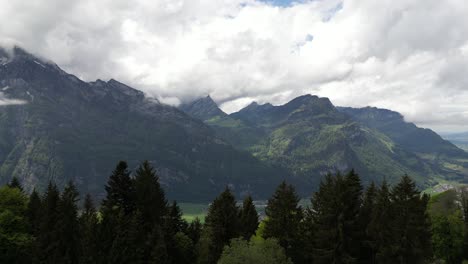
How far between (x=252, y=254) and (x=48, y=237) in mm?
37902

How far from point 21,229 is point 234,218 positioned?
137 feet

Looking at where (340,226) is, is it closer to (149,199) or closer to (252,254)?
(252,254)

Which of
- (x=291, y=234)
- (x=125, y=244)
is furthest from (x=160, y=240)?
(x=291, y=234)

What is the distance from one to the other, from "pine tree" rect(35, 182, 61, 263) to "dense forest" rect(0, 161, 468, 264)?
164mm

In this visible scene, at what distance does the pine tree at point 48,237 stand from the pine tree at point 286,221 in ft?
120

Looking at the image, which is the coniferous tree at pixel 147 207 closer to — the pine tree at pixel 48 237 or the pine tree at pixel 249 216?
the pine tree at pixel 48 237

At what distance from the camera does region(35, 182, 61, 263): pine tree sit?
218 ft

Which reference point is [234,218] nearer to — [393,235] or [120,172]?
[120,172]

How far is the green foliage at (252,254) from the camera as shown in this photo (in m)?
51.8

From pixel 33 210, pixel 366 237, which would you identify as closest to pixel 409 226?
pixel 366 237

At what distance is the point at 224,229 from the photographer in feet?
217

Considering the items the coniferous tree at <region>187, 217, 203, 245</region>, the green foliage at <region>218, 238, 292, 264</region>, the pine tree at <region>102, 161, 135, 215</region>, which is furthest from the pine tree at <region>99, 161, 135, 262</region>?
the coniferous tree at <region>187, 217, 203, 245</region>

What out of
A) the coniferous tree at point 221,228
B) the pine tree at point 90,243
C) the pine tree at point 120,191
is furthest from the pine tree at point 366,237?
the pine tree at point 90,243

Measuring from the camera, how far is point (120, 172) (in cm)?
6750
